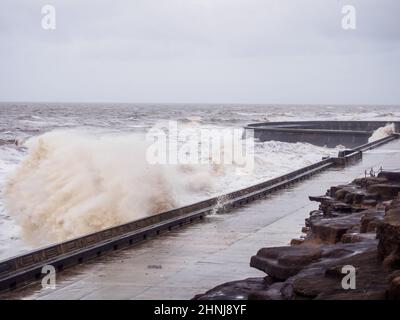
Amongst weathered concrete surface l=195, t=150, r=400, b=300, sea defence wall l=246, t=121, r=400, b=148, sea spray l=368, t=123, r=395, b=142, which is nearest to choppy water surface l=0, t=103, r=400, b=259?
weathered concrete surface l=195, t=150, r=400, b=300

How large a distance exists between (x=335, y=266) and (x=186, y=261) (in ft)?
12.3

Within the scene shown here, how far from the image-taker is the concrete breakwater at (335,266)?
16.1 ft

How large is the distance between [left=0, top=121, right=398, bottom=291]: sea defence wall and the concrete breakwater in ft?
9.30

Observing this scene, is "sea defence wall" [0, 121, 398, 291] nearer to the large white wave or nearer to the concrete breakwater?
the large white wave

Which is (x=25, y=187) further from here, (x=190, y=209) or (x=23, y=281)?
(x=23, y=281)

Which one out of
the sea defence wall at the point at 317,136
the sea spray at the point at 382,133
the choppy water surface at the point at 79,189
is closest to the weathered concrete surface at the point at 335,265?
the choppy water surface at the point at 79,189

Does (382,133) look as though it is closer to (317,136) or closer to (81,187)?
(317,136)

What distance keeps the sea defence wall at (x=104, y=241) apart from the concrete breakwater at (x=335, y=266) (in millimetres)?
2834

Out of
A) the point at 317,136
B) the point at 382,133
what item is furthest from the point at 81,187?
the point at 382,133

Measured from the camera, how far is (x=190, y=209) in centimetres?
1320

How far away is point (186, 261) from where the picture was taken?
29.2ft

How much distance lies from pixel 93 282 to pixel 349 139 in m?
39.5

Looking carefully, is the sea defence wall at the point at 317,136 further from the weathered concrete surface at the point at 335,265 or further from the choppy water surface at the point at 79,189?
the weathered concrete surface at the point at 335,265
